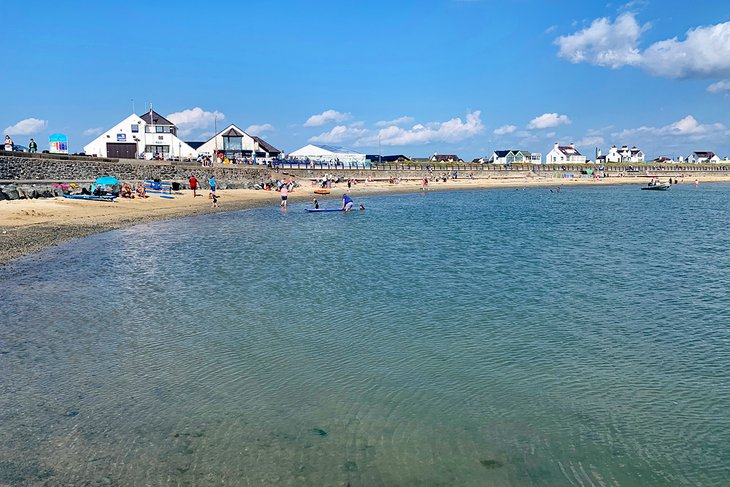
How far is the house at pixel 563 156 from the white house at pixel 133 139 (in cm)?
12194

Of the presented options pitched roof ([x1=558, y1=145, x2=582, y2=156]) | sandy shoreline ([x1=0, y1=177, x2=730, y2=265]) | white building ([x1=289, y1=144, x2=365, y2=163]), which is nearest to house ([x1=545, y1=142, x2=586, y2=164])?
pitched roof ([x1=558, y1=145, x2=582, y2=156])

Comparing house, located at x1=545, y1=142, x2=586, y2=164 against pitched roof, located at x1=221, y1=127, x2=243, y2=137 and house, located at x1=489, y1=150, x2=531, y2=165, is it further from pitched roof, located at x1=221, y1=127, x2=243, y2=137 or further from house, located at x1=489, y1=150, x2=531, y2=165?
pitched roof, located at x1=221, y1=127, x2=243, y2=137

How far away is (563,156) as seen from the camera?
172 m

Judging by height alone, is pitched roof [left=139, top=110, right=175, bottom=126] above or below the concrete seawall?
above

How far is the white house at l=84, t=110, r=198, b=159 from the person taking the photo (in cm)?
8019

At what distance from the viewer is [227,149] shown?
94.8 meters

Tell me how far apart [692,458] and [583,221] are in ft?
131

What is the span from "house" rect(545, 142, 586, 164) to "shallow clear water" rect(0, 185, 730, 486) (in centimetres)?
15774

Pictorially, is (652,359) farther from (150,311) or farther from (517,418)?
(150,311)

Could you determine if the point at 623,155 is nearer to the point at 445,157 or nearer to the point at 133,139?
the point at 445,157

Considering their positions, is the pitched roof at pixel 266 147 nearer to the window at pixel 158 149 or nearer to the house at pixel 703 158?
the window at pixel 158 149

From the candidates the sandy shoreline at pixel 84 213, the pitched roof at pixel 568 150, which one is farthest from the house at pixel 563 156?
the sandy shoreline at pixel 84 213

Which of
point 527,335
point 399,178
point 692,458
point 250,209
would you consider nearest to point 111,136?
point 250,209

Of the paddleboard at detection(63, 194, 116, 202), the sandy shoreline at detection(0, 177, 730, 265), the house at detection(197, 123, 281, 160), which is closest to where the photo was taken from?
the sandy shoreline at detection(0, 177, 730, 265)
